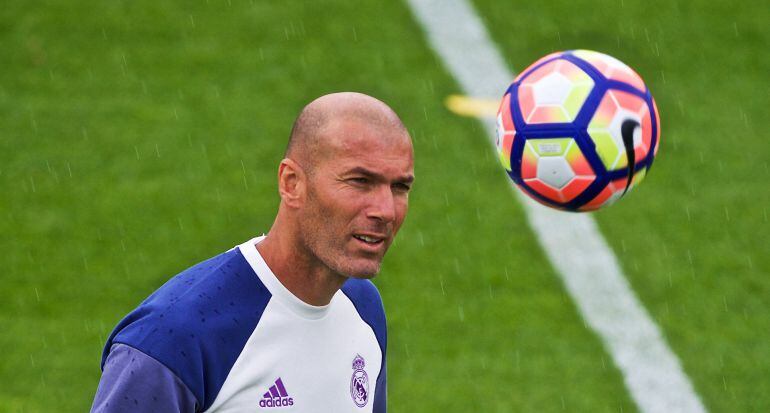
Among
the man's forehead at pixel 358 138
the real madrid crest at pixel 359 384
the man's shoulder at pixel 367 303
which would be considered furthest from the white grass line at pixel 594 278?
the man's forehead at pixel 358 138

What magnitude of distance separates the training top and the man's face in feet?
0.92

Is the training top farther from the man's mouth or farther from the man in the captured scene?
the man's mouth

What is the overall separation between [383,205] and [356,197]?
96mm

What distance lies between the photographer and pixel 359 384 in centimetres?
501

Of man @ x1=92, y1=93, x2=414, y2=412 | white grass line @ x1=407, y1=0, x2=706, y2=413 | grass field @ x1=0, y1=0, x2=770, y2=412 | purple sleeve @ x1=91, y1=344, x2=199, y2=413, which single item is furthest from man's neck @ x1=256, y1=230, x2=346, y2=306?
white grass line @ x1=407, y1=0, x2=706, y2=413

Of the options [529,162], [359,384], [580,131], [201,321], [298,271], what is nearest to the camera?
[201,321]

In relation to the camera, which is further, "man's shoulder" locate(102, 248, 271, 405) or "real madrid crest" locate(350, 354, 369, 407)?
"real madrid crest" locate(350, 354, 369, 407)

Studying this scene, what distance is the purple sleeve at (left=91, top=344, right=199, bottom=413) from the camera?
4277 mm

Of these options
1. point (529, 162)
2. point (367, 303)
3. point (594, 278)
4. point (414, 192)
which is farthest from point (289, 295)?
point (414, 192)

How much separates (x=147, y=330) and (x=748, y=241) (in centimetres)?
670

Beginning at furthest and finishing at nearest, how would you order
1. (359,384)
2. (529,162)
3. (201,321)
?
(529,162), (359,384), (201,321)

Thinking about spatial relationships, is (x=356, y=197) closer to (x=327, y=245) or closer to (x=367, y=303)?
(x=327, y=245)

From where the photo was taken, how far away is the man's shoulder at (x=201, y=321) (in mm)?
4371

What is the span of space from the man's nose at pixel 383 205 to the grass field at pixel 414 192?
440 centimetres
